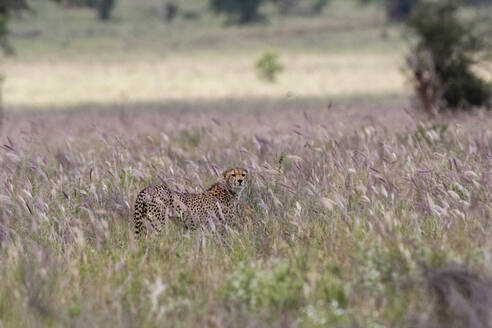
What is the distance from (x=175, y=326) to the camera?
12.5ft

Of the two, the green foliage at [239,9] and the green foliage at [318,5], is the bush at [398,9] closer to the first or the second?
the green foliage at [318,5]

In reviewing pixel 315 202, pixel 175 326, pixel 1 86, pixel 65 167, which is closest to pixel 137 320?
pixel 175 326

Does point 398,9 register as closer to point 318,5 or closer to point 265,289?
point 318,5

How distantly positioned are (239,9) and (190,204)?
3300 inches

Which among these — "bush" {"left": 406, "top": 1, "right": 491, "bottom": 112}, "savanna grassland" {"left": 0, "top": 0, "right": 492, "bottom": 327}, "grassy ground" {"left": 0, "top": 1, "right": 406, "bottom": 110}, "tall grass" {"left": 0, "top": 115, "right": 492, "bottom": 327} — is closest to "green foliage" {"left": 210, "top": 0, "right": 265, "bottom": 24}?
"grassy ground" {"left": 0, "top": 1, "right": 406, "bottom": 110}

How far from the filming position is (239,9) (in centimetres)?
8806

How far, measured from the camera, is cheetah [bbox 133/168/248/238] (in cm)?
579

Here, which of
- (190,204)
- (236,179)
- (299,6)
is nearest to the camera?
(190,204)

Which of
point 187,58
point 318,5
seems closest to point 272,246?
point 187,58

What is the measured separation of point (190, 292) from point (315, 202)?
1.76 metres

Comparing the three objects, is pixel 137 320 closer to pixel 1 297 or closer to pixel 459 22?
pixel 1 297

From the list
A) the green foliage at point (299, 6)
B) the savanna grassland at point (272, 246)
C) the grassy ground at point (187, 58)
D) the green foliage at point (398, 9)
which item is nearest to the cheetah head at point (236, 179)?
the savanna grassland at point (272, 246)

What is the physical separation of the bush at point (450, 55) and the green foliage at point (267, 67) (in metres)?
30.3

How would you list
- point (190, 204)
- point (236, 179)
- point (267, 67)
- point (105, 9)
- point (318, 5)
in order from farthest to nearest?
point (318, 5), point (105, 9), point (267, 67), point (236, 179), point (190, 204)
